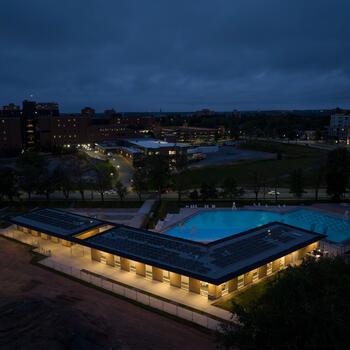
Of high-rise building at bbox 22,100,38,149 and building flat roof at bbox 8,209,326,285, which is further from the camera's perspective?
high-rise building at bbox 22,100,38,149

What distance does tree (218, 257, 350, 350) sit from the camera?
10.4 meters

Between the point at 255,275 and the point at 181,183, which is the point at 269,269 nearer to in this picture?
the point at 255,275

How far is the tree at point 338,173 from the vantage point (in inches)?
1501

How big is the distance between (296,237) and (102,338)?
16.9m

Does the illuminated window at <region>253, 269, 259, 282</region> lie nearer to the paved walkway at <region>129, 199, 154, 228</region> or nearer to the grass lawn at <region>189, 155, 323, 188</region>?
the paved walkway at <region>129, 199, 154, 228</region>

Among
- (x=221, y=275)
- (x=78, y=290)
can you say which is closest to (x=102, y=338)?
(x=78, y=290)

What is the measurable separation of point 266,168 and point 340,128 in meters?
74.3

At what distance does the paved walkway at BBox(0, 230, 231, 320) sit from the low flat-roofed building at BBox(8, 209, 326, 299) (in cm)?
42

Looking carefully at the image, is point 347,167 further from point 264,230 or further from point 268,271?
point 268,271

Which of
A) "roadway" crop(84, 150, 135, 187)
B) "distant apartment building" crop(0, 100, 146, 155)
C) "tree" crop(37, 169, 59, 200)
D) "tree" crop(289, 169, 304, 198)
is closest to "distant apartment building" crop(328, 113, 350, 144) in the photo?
"distant apartment building" crop(0, 100, 146, 155)

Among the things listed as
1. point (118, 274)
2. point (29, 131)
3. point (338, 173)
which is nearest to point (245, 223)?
point (338, 173)

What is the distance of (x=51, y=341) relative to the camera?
1510cm

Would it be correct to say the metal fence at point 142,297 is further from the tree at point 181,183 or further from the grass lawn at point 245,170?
the grass lawn at point 245,170

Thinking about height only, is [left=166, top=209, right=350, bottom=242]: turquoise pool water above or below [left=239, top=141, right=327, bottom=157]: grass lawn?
below
